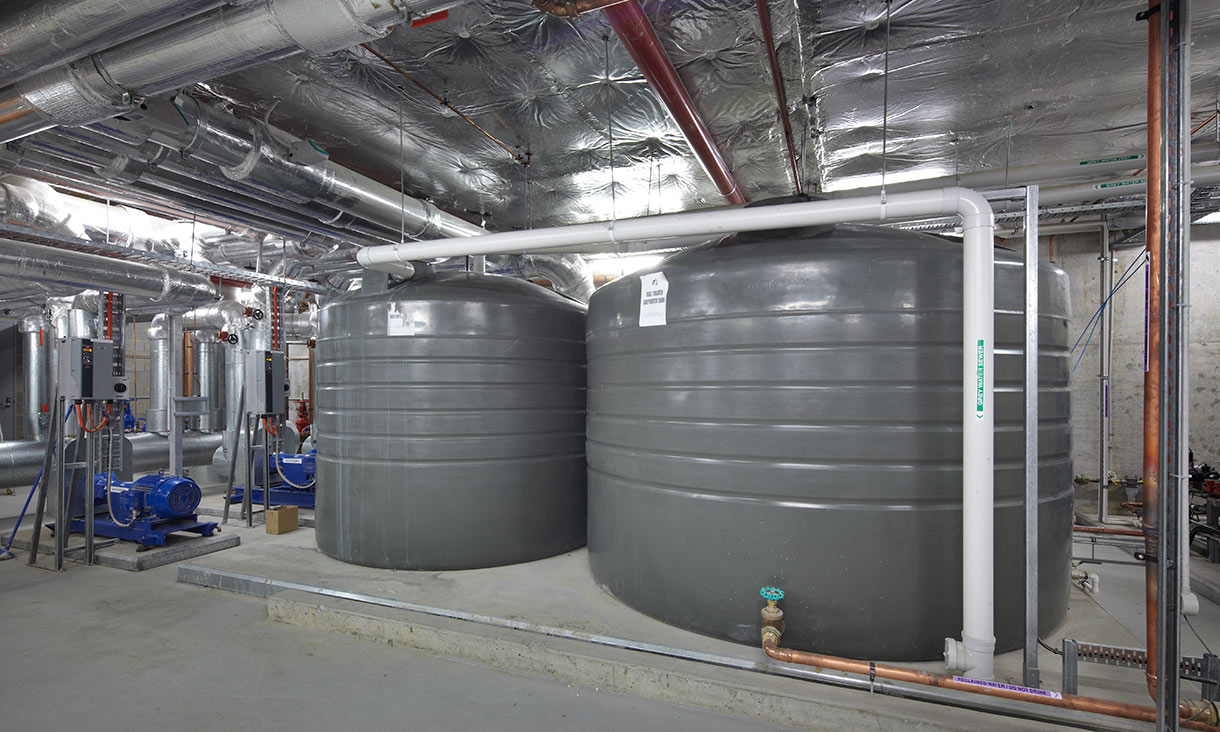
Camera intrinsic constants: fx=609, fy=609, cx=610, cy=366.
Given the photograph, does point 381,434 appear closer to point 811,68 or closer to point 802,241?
point 802,241

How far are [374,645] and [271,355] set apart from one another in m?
3.68

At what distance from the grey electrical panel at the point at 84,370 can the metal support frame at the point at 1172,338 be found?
260 inches

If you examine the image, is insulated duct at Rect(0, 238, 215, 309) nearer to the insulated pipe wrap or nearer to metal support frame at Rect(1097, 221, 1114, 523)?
the insulated pipe wrap

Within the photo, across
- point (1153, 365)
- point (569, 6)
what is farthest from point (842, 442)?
point (569, 6)

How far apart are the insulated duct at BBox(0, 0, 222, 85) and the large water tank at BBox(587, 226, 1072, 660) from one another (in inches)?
97.3

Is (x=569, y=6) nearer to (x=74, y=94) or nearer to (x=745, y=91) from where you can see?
(x=745, y=91)

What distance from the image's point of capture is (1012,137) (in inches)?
189

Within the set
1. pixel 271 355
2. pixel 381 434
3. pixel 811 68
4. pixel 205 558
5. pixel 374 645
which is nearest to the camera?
pixel 374 645

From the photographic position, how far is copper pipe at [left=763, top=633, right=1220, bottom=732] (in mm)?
2223

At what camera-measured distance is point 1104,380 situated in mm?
6336

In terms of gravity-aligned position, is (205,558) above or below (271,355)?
below

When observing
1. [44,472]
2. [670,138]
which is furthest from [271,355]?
[670,138]

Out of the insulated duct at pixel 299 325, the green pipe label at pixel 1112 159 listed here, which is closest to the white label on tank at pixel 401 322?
the green pipe label at pixel 1112 159

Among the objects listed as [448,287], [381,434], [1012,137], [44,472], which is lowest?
[44,472]
